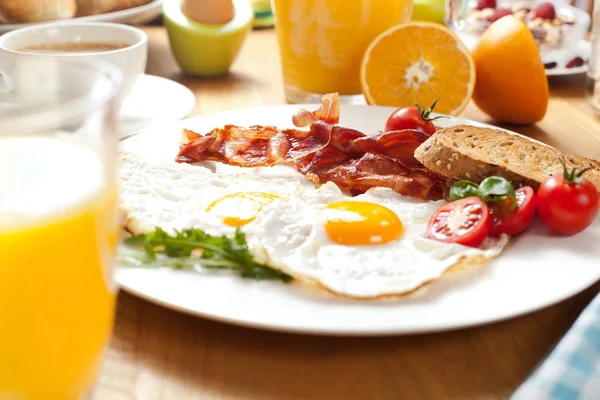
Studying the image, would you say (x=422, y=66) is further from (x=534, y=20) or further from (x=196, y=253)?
(x=196, y=253)

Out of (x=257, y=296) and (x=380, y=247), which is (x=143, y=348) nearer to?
(x=257, y=296)

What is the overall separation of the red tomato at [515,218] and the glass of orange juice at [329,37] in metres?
1.26

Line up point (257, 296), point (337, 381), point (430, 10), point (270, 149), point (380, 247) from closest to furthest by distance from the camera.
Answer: point (337, 381)
point (257, 296)
point (380, 247)
point (270, 149)
point (430, 10)

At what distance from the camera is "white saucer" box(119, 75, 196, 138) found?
2600mm

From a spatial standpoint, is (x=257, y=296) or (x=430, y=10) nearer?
(x=257, y=296)

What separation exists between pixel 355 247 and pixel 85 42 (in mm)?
1513

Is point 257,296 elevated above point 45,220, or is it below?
below

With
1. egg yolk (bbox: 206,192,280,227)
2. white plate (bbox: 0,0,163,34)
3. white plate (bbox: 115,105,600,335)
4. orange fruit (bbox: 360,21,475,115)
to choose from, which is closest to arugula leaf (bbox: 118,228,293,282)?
white plate (bbox: 115,105,600,335)

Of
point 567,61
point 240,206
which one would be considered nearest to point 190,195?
point 240,206

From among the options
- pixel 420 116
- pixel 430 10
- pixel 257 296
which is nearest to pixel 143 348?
pixel 257 296

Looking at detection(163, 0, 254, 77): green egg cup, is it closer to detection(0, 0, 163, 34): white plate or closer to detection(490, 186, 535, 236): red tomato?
detection(0, 0, 163, 34): white plate

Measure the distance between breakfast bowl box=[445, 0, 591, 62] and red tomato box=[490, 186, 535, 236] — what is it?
171 centimetres

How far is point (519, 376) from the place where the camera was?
1331mm

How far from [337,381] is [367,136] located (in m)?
1.13
